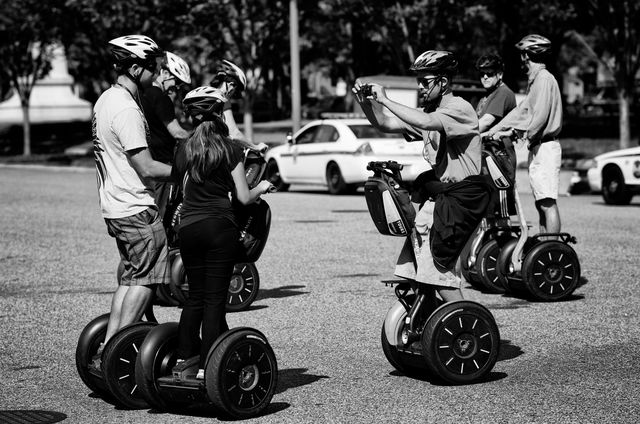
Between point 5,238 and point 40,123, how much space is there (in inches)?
1379

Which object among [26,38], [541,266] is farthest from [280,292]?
[26,38]

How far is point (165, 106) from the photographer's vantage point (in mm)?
7699

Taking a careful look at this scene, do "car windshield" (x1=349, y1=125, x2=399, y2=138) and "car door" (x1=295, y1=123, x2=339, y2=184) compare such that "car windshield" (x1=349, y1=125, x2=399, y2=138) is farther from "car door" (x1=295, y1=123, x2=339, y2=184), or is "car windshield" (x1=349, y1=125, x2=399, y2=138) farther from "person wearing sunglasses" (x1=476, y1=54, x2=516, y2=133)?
"person wearing sunglasses" (x1=476, y1=54, x2=516, y2=133)

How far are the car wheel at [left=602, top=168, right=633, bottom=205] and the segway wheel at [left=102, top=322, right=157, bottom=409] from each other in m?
14.0

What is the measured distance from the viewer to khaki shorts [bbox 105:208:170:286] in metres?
6.24

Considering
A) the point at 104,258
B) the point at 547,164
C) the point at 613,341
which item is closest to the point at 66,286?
the point at 104,258

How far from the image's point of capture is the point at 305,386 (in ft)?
21.4

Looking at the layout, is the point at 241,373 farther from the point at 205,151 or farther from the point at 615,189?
the point at 615,189

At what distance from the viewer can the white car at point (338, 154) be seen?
21.5m

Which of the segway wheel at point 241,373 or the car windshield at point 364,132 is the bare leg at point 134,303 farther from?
the car windshield at point 364,132

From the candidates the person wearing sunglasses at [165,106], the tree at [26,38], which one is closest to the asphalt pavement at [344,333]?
the person wearing sunglasses at [165,106]

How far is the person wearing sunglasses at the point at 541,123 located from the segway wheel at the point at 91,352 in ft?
14.1

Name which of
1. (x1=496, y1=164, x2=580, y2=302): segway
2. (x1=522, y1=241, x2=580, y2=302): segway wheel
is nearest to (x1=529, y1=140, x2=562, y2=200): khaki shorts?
(x1=496, y1=164, x2=580, y2=302): segway

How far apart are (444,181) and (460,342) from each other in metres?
0.91
